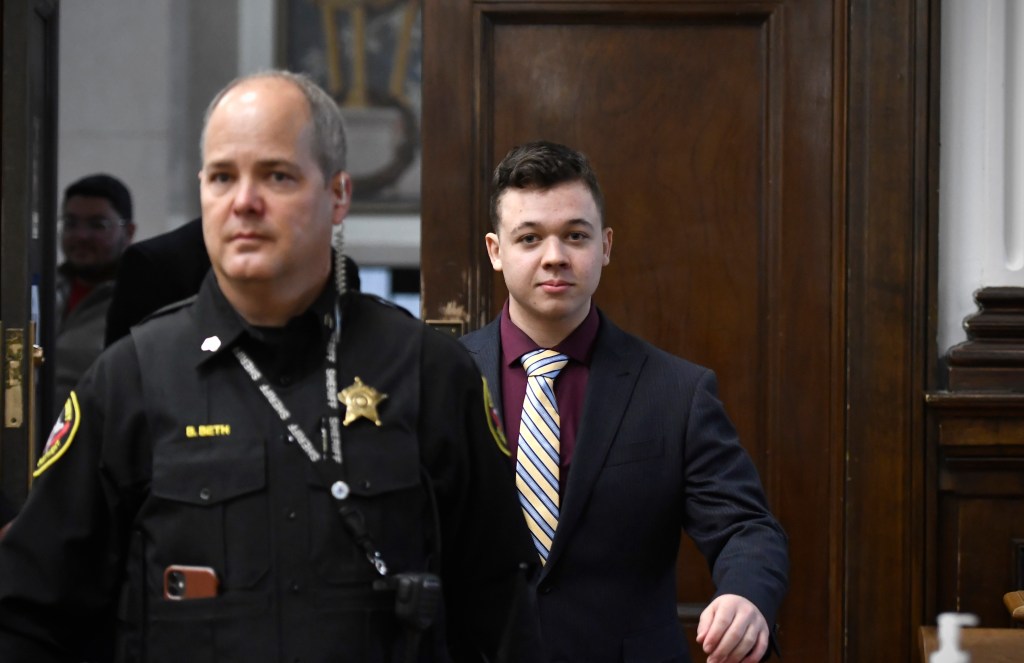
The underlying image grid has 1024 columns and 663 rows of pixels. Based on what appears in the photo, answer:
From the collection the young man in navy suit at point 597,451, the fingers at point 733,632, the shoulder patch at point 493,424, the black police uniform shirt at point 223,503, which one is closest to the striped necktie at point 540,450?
the young man in navy suit at point 597,451

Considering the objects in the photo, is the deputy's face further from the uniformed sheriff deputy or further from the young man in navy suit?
the young man in navy suit

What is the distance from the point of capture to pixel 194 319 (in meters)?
2.10

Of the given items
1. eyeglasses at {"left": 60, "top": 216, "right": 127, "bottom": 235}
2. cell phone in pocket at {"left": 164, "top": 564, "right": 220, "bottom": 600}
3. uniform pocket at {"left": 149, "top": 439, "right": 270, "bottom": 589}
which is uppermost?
eyeglasses at {"left": 60, "top": 216, "right": 127, "bottom": 235}

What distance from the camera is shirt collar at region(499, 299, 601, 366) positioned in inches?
121

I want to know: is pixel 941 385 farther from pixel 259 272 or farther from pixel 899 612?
pixel 259 272

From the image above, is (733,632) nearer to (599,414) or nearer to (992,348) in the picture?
(599,414)

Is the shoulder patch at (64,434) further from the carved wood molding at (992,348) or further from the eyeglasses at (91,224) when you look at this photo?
the eyeglasses at (91,224)

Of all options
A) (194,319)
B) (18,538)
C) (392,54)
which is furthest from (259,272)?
(392,54)

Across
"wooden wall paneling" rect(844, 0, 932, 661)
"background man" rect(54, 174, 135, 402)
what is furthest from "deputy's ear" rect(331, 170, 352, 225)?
"background man" rect(54, 174, 135, 402)

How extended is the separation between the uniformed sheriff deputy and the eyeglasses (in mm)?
4466

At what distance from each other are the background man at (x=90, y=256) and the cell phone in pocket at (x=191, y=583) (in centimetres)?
449

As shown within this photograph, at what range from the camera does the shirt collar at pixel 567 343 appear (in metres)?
3.08

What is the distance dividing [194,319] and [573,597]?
3.53ft

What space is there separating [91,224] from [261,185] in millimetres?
4607
